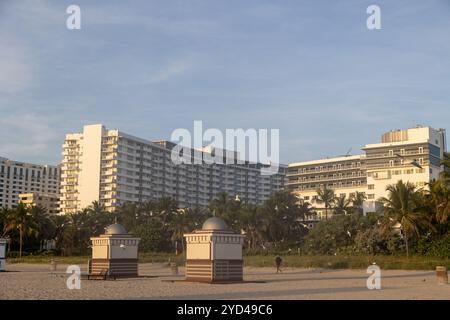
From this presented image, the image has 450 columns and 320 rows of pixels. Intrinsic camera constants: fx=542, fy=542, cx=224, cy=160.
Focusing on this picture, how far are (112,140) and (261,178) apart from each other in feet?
211

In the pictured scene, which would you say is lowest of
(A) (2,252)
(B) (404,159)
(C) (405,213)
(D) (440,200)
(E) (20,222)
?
(A) (2,252)

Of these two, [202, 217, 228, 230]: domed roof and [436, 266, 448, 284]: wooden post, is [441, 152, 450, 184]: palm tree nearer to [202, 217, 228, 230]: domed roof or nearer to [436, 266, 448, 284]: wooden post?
[436, 266, 448, 284]: wooden post

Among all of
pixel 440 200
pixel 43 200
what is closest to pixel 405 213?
pixel 440 200

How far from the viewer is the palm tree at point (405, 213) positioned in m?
52.3

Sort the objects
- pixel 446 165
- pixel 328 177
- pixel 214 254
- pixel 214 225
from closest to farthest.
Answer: pixel 214 254
pixel 214 225
pixel 446 165
pixel 328 177

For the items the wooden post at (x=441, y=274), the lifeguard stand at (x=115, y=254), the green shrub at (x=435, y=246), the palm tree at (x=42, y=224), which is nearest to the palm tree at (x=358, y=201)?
the green shrub at (x=435, y=246)

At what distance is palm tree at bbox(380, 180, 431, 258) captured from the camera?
52.3 m

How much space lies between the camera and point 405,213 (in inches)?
2074

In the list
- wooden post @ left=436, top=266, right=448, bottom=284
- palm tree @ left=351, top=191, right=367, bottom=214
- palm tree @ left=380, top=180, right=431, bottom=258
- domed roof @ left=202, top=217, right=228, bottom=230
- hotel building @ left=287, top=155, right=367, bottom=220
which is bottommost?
wooden post @ left=436, top=266, right=448, bottom=284

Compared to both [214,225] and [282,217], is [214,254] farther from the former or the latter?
[282,217]

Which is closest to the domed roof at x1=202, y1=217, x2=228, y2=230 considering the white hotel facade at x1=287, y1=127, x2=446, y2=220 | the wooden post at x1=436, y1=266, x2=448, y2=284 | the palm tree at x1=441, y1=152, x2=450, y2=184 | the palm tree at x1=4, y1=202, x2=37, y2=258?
the wooden post at x1=436, y1=266, x2=448, y2=284

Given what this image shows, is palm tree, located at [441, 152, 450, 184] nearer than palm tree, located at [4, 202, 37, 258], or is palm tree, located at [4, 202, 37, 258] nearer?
palm tree, located at [441, 152, 450, 184]
